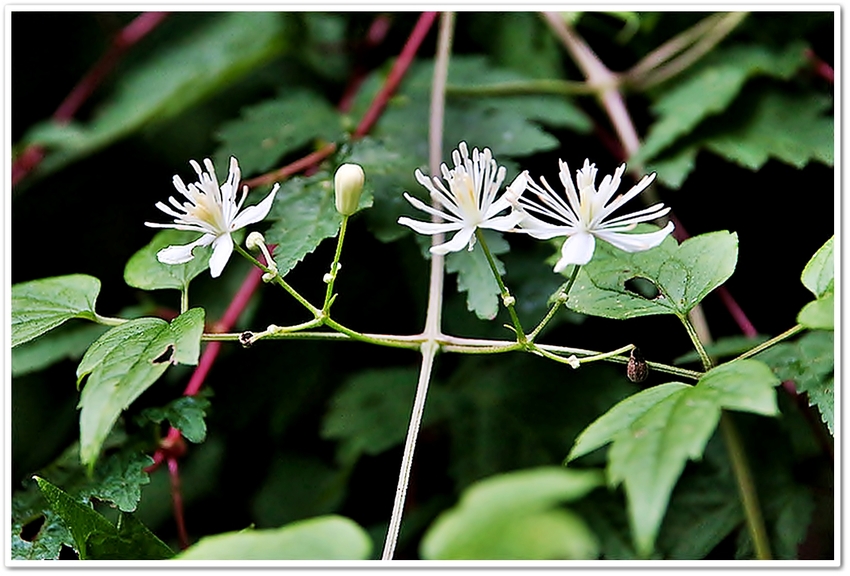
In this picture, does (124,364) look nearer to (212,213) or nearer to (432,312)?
(212,213)

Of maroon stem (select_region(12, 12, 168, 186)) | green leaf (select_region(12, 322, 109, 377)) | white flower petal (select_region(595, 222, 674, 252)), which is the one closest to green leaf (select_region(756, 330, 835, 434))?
white flower petal (select_region(595, 222, 674, 252))

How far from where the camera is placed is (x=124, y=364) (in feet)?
1.75

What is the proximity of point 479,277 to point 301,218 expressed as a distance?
17cm

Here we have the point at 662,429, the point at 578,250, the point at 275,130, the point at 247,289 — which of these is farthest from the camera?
the point at 275,130

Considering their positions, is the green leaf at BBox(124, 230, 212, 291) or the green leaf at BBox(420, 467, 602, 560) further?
the green leaf at BBox(124, 230, 212, 291)

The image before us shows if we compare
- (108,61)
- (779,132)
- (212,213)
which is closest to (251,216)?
(212,213)

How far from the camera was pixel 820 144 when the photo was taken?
2.89ft

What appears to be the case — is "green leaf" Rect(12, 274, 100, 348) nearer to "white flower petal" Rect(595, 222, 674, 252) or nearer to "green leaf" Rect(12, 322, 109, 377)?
"green leaf" Rect(12, 322, 109, 377)

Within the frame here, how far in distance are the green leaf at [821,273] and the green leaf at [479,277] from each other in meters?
0.25

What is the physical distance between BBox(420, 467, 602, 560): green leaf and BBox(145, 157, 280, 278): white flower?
317mm

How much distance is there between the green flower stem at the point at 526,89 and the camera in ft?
3.23

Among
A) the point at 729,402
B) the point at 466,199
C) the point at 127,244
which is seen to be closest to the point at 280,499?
the point at 127,244

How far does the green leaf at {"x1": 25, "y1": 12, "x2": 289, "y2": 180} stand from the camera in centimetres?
104

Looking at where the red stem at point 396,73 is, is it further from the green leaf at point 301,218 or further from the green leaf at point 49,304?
the green leaf at point 49,304
